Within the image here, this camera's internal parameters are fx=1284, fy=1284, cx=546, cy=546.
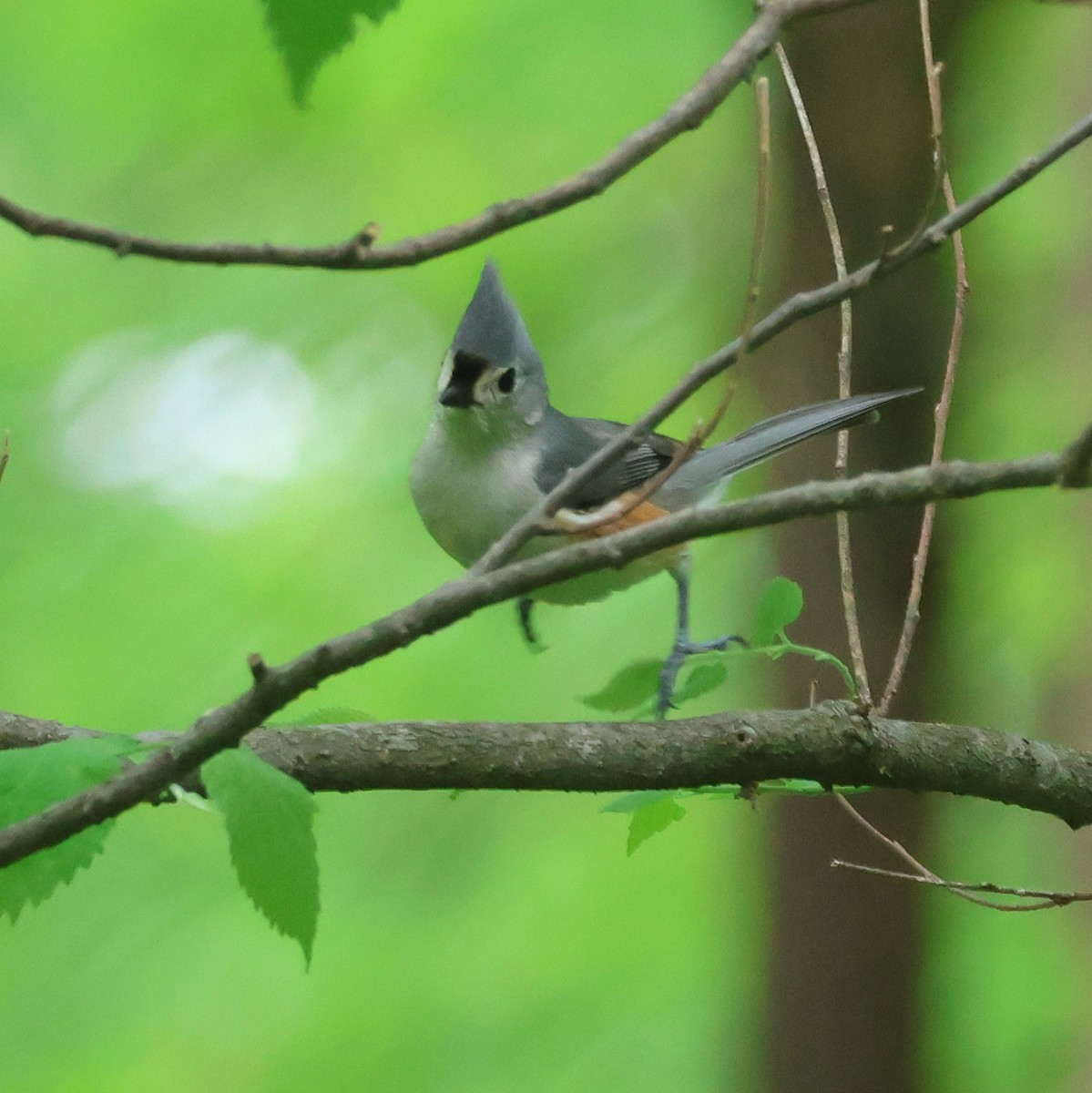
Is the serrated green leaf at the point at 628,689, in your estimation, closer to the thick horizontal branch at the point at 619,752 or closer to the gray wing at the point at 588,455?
the thick horizontal branch at the point at 619,752

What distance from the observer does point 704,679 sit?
1.71m

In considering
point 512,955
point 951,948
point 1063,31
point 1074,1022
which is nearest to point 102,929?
point 512,955

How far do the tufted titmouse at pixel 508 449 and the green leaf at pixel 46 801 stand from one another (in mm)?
1589

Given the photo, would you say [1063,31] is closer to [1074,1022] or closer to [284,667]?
[1074,1022]

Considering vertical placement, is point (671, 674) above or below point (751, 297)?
below

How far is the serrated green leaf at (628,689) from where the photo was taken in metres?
1.82

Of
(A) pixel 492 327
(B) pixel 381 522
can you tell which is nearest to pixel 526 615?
(A) pixel 492 327

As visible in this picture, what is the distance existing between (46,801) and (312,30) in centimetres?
72

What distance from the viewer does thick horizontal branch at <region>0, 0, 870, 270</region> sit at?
1019mm

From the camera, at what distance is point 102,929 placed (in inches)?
219

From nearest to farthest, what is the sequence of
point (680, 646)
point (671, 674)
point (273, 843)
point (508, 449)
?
point (273, 843)
point (671, 674)
point (680, 646)
point (508, 449)

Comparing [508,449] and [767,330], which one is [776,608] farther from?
[508,449]

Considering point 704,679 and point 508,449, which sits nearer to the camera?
point 704,679

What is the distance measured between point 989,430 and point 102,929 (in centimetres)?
436
